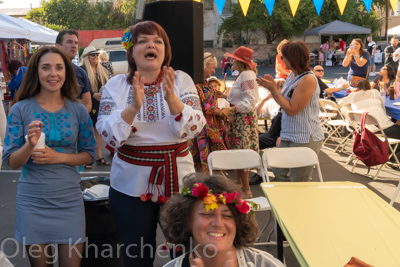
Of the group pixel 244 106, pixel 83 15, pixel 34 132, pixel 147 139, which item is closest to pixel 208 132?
pixel 244 106

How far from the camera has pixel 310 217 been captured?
98.5 inches

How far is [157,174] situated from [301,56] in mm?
2004

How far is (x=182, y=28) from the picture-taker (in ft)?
10.9

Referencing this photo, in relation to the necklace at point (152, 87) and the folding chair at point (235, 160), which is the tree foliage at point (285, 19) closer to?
the folding chair at point (235, 160)

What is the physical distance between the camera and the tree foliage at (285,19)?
31.9m

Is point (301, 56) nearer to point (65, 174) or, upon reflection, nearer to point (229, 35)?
point (65, 174)

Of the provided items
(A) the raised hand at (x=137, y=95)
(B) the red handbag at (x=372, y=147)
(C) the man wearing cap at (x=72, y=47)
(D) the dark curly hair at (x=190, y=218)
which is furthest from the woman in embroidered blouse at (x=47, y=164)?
(B) the red handbag at (x=372, y=147)

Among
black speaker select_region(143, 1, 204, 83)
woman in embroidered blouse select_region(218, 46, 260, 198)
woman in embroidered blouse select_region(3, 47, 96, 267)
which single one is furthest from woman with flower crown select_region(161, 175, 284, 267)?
woman in embroidered blouse select_region(218, 46, 260, 198)

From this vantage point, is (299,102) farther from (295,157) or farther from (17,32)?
(17,32)

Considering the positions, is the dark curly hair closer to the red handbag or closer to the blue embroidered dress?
the blue embroidered dress

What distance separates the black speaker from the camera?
3.30 meters

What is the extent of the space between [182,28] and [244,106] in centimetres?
186

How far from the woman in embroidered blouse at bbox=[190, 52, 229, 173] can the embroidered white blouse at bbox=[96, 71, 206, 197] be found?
5.82 feet

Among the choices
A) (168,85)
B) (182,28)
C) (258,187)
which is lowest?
(258,187)
